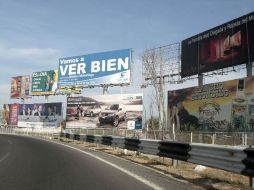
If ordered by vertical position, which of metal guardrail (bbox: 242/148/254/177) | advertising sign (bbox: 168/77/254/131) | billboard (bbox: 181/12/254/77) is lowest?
metal guardrail (bbox: 242/148/254/177)

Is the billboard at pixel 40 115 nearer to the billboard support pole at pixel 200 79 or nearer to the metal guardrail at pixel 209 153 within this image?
the billboard support pole at pixel 200 79

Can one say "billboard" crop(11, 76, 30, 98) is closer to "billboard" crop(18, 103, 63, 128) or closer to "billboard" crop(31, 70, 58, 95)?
"billboard" crop(18, 103, 63, 128)

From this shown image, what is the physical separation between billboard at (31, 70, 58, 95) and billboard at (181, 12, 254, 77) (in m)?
37.9

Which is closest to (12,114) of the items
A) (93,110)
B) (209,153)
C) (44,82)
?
(44,82)

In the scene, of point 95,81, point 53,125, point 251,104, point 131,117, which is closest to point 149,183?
point 251,104

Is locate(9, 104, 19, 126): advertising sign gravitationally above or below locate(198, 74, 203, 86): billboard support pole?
below

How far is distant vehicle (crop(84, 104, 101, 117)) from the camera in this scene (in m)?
72.4

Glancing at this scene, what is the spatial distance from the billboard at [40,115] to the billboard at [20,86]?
2.92 m

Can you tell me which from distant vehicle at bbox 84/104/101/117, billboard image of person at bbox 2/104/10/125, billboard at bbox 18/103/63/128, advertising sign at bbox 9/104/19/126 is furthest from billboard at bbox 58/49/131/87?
billboard image of person at bbox 2/104/10/125

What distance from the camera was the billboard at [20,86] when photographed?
94.8 meters

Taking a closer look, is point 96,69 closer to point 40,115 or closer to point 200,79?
point 200,79

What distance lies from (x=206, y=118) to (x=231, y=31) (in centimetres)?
885

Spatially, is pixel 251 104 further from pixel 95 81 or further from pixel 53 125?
pixel 53 125

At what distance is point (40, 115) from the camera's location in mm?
93625
